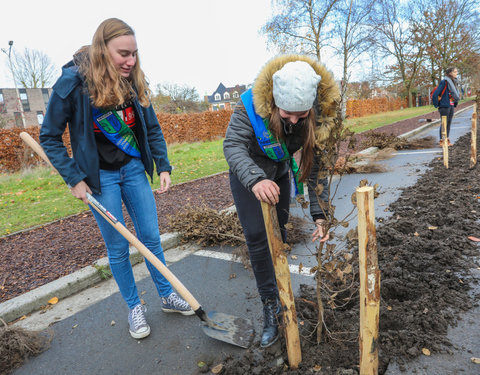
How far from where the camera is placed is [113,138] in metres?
2.23

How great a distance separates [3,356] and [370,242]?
8.23ft

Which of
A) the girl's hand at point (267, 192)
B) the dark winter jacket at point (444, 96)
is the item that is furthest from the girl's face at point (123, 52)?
the dark winter jacket at point (444, 96)

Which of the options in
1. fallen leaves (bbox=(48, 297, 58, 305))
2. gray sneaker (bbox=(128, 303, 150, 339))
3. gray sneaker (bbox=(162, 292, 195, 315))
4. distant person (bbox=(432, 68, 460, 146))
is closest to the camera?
gray sneaker (bbox=(128, 303, 150, 339))

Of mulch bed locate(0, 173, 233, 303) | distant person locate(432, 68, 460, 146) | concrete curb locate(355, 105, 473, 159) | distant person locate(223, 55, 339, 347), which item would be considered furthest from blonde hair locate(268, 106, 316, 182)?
distant person locate(432, 68, 460, 146)

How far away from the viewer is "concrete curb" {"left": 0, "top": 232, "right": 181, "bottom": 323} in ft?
9.16

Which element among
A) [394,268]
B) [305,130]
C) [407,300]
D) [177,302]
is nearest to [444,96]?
[394,268]

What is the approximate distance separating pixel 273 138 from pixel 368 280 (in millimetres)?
945

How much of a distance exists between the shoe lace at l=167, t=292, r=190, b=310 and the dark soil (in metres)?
0.71

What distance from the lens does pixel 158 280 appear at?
8.67ft

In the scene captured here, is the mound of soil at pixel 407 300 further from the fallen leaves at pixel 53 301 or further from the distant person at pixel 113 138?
the fallen leaves at pixel 53 301

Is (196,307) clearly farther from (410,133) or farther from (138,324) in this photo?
(410,133)

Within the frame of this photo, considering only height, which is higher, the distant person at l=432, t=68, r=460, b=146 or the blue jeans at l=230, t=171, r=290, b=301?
the distant person at l=432, t=68, r=460, b=146

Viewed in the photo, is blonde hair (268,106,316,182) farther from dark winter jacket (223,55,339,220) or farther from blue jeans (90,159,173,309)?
blue jeans (90,159,173,309)

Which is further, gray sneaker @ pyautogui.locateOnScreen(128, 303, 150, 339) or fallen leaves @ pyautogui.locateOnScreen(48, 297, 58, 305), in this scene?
fallen leaves @ pyautogui.locateOnScreen(48, 297, 58, 305)
